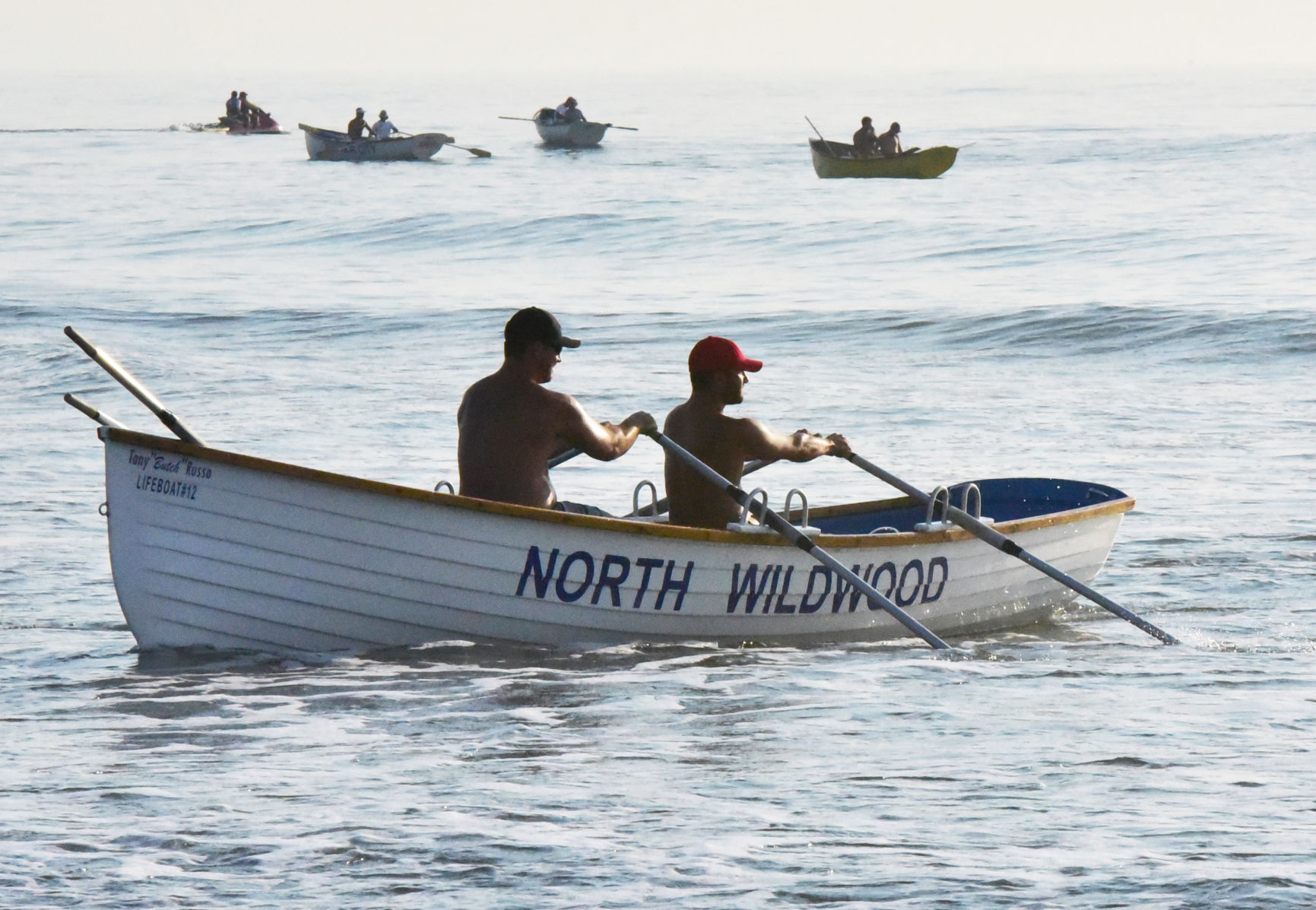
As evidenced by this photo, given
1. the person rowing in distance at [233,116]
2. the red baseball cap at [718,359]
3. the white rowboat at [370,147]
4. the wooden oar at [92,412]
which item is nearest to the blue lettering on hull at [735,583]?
the red baseball cap at [718,359]

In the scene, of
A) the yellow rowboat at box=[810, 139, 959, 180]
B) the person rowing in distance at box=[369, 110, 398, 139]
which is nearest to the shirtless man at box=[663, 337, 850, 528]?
the yellow rowboat at box=[810, 139, 959, 180]

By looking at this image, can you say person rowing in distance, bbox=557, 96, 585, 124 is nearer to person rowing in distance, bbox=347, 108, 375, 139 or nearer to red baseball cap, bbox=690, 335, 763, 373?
person rowing in distance, bbox=347, 108, 375, 139

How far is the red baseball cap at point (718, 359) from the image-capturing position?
8.32m

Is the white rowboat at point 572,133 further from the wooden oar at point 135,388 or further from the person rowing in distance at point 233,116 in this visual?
the wooden oar at point 135,388

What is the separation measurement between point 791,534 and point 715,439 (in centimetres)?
69

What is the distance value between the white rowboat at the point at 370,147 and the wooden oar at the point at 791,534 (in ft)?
167

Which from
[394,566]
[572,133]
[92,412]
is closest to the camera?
[394,566]

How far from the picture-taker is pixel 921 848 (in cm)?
555

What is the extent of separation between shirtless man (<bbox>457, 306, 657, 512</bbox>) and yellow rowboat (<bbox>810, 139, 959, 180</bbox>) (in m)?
42.3

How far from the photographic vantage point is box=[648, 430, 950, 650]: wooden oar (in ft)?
27.0

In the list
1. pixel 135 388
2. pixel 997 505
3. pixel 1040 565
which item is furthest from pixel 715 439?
pixel 997 505

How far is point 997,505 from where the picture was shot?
11.0 m

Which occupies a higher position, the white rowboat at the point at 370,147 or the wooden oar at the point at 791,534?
the white rowboat at the point at 370,147

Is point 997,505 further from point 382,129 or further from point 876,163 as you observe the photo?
point 382,129
